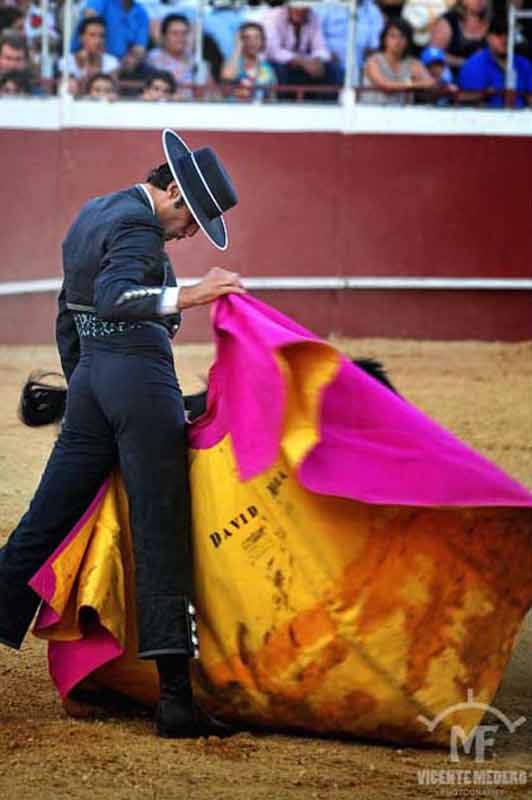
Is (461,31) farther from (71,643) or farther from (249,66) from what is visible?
(71,643)

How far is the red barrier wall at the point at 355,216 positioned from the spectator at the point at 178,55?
15.9 inches

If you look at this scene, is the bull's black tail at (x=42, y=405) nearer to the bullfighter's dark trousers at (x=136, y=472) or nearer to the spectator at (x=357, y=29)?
the bullfighter's dark trousers at (x=136, y=472)

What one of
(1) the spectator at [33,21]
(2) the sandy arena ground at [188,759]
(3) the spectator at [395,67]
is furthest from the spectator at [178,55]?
(2) the sandy arena ground at [188,759]

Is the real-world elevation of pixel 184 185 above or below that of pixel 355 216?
above

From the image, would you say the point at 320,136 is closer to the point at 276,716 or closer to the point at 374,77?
the point at 374,77

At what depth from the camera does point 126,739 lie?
3637mm

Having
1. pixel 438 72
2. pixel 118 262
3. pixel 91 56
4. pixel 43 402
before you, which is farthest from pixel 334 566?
pixel 438 72

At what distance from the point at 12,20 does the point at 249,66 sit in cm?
155

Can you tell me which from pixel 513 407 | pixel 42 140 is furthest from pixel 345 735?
pixel 42 140

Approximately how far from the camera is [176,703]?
361cm

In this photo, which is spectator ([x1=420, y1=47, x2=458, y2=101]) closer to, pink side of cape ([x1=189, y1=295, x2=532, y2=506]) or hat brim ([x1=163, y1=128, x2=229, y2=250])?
hat brim ([x1=163, y1=128, x2=229, y2=250])

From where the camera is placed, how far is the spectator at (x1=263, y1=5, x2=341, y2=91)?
32.0 feet

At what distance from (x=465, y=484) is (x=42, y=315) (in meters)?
6.87

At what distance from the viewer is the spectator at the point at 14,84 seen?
9266 mm
